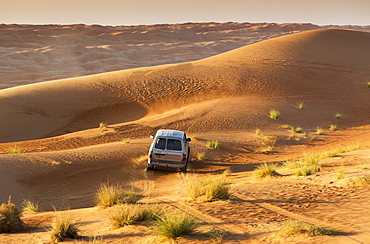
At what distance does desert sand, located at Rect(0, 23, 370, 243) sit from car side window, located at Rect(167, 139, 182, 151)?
1.08 metres

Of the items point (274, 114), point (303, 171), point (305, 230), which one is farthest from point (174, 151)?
point (274, 114)

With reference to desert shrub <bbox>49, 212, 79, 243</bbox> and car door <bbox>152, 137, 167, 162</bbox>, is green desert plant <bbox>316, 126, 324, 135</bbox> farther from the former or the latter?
desert shrub <bbox>49, 212, 79, 243</bbox>

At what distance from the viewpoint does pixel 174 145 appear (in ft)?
49.9

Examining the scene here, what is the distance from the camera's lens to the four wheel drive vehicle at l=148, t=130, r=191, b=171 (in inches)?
591

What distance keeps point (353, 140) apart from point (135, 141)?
12052 millimetres

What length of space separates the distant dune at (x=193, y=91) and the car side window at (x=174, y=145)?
317 inches

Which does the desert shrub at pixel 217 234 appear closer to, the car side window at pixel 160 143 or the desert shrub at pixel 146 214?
the desert shrub at pixel 146 214

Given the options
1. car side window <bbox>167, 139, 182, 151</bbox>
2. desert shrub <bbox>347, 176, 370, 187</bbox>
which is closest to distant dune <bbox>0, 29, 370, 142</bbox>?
car side window <bbox>167, 139, 182, 151</bbox>

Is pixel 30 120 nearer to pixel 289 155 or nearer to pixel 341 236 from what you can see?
pixel 289 155

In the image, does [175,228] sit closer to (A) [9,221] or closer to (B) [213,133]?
(A) [9,221]

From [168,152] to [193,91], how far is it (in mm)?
16994

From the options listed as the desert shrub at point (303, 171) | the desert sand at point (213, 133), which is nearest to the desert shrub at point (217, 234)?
the desert sand at point (213, 133)

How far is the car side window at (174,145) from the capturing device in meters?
15.2

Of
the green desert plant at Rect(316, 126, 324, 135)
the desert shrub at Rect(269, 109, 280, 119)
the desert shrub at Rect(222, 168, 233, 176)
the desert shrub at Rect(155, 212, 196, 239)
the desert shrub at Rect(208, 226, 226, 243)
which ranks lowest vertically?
the green desert plant at Rect(316, 126, 324, 135)
